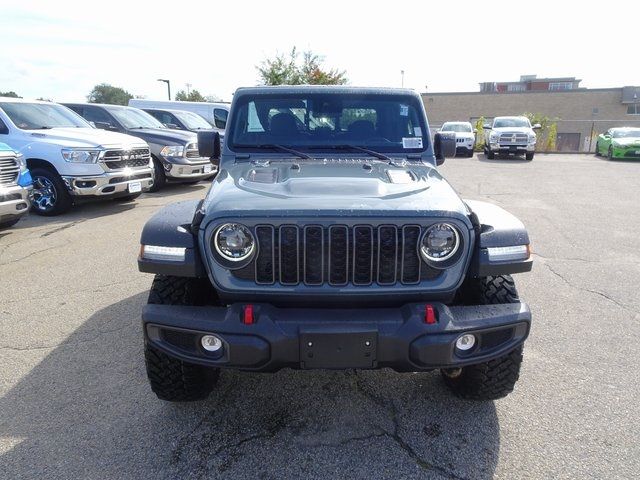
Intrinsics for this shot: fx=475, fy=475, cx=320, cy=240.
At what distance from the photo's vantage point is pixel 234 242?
2.35 meters

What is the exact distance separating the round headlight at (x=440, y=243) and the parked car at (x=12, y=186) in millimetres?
5735

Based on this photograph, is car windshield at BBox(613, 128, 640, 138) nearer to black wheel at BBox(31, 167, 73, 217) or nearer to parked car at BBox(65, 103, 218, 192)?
parked car at BBox(65, 103, 218, 192)

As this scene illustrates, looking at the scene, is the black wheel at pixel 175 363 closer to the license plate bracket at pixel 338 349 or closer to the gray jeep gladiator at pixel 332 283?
the gray jeep gladiator at pixel 332 283

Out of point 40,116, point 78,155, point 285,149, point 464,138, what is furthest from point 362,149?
point 464,138

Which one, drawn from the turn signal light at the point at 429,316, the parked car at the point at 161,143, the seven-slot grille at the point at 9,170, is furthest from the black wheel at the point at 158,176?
the turn signal light at the point at 429,316

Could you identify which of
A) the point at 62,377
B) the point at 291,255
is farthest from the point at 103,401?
the point at 291,255

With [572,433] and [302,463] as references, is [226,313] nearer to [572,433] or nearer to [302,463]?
[302,463]

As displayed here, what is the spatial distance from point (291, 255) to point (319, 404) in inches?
42.5

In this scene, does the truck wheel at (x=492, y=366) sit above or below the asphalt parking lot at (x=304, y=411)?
above

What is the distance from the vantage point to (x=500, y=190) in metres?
11.6

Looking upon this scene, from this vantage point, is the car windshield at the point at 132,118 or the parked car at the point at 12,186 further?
the car windshield at the point at 132,118

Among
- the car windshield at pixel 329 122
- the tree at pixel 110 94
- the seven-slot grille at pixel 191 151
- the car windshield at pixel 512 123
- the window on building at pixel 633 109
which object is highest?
the tree at pixel 110 94

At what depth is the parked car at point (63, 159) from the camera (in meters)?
7.73

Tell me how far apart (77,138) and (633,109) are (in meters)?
51.7
